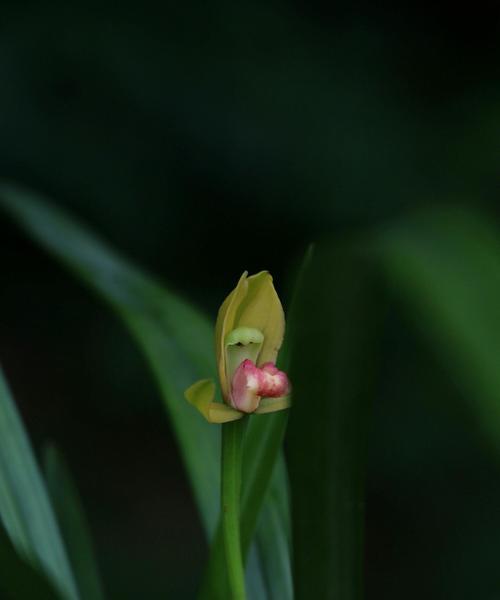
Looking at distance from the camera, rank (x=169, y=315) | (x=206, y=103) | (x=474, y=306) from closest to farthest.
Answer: (x=474, y=306) < (x=169, y=315) < (x=206, y=103)

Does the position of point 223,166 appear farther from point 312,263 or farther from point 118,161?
point 312,263

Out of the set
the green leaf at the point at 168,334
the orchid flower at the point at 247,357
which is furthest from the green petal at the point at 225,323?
the green leaf at the point at 168,334

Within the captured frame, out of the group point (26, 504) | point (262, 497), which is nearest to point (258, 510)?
point (262, 497)

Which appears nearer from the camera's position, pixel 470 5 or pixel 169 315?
pixel 169 315

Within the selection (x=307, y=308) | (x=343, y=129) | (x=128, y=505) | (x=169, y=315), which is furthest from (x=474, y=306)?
(x=128, y=505)

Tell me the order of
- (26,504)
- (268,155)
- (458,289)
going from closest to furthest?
(458,289) < (26,504) < (268,155)

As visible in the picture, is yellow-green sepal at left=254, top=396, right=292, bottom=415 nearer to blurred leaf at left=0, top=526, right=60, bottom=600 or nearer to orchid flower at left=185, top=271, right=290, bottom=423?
orchid flower at left=185, top=271, right=290, bottom=423

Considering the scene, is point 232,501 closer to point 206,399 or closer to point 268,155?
point 206,399
